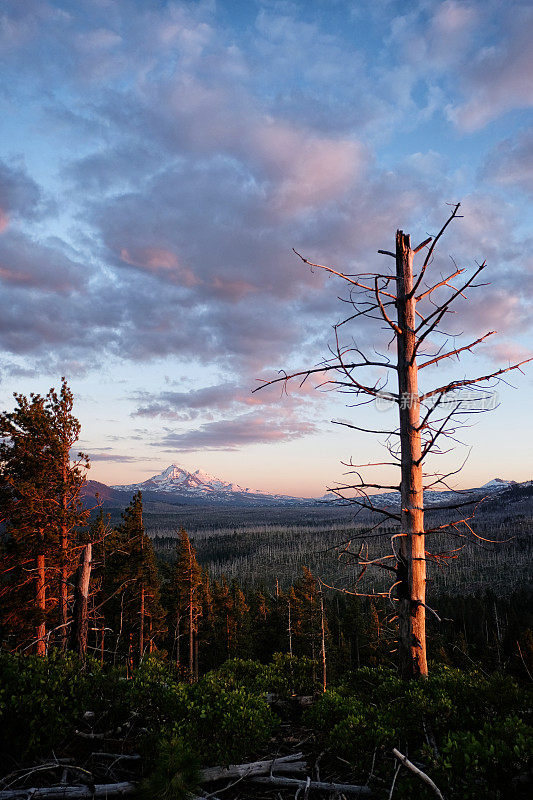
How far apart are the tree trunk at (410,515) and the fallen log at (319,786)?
192 centimetres

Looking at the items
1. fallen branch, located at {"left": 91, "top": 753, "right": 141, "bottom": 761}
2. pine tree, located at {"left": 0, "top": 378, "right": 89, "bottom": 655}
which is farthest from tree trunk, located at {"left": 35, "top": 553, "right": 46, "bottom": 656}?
fallen branch, located at {"left": 91, "top": 753, "right": 141, "bottom": 761}

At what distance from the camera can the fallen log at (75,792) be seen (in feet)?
13.9

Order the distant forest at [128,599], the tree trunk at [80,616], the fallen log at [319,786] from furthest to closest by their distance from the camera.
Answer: the distant forest at [128,599], the tree trunk at [80,616], the fallen log at [319,786]

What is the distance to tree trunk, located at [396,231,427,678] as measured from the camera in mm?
6027

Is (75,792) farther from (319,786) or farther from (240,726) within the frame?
(319,786)

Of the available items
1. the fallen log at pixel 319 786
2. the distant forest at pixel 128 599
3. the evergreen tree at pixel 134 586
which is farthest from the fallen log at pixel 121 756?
the evergreen tree at pixel 134 586

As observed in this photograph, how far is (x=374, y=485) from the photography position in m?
6.27

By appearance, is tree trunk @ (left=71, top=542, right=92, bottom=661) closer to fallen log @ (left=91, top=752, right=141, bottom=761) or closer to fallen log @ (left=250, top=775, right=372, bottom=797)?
fallen log @ (left=91, top=752, right=141, bottom=761)

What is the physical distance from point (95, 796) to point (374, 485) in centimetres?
509

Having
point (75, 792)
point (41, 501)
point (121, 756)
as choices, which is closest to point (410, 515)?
point (121, 756)

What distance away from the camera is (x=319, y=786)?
4590 millimetres

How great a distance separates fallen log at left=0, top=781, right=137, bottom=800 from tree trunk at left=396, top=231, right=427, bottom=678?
409 centimetres

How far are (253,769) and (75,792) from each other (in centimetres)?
213

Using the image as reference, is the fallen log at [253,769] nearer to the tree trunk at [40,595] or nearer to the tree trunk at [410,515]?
the tree trunk at [410,515]
